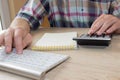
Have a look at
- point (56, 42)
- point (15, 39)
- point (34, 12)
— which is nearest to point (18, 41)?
point (15, 39)

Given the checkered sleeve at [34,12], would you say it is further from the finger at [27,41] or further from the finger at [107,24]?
the finger at [107,24]

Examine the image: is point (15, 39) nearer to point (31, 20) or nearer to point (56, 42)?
point (56, 42)

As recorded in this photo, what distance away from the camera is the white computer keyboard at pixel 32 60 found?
60 centimetres

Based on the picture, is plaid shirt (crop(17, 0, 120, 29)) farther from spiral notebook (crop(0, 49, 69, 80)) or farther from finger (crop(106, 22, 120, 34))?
spiral notebook (crop(0, 49, 69, 80))

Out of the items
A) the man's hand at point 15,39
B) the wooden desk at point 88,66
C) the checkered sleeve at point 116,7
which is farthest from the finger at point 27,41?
the checkered sleeve at point 116,7

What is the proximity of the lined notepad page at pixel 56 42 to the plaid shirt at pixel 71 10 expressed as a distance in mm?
244

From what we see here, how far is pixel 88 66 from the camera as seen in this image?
0.62 meters

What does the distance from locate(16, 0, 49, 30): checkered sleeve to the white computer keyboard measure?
0.34 meters

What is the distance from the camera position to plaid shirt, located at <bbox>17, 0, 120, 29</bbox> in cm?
111

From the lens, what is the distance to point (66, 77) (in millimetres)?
571

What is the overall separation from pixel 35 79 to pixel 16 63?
92mm

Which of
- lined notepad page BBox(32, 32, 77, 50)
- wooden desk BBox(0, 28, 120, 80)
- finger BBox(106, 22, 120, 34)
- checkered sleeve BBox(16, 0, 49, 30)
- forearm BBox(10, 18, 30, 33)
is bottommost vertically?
wooden desk BBox(0, 28, 120, 80)

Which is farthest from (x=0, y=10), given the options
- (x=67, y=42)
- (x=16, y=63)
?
(x=16, y=63)

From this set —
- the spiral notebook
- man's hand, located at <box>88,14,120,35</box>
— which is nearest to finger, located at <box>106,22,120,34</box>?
man's hand, located at <box>88,14,120,35</box>
